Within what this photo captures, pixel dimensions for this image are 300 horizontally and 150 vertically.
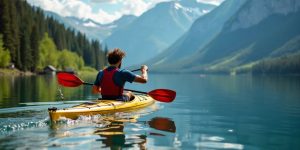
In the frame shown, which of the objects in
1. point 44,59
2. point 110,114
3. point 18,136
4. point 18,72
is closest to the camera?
point 18,136

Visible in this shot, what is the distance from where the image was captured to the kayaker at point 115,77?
655 inches

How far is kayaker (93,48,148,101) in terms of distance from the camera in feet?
54.5

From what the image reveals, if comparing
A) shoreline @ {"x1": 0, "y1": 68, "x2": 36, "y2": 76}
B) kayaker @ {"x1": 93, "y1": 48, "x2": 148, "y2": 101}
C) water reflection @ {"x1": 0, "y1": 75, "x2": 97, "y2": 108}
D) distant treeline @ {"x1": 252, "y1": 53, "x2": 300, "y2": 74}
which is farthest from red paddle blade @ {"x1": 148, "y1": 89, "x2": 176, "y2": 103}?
distant treeline @ {"x1": 252, "y1": 53, "x2": 300, "y2": 74}

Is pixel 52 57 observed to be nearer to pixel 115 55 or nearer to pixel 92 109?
pixel 92 109

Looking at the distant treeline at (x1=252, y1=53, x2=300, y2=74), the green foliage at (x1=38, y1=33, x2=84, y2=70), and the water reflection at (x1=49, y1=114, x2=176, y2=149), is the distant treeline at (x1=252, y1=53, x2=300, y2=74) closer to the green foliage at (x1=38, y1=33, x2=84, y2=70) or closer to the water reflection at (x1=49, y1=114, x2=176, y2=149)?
the green foliage at (x1=38, y1=33, x2=84, y2=70)

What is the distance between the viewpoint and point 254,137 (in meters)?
14.3

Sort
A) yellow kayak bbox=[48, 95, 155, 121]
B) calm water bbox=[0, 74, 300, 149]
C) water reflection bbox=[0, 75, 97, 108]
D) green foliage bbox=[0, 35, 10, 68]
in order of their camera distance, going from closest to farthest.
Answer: calm water bbox=[0, 74, 300, 149], yellow kayak bbox=[48, 95, 155, 121], water reflection bbox=[0, 75, 97, 108], green foliage bbox=[0, 35, 10, 68]

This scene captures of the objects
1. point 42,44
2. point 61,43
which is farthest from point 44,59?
point 61,43

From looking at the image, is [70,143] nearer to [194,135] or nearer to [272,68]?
[194,135]

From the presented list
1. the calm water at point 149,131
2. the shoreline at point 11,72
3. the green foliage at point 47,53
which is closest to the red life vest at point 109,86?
the calm water at point 149,131

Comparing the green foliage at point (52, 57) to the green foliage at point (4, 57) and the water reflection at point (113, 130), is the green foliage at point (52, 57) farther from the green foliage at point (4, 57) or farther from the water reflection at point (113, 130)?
the water reflection at point (113, 130)

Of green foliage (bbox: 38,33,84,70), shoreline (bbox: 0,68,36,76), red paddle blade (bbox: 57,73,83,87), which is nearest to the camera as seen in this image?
red paddle blade (bbox: 57,73,83,87)

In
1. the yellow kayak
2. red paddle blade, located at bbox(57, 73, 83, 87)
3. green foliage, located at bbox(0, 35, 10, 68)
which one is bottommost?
the yellow kayak

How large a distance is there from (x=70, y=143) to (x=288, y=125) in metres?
9.54
